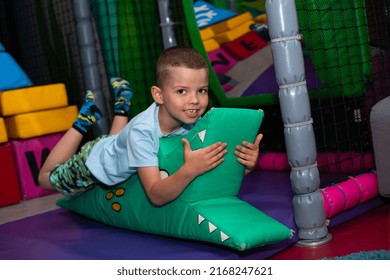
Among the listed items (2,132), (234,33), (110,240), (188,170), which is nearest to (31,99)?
(2,132)

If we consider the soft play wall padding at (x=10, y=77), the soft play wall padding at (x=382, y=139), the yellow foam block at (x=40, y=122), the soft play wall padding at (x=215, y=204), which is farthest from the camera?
the soft play wall padding at (x=10, y=77)

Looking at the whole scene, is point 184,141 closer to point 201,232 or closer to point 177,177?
point 177,177

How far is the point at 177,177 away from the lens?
181 cm

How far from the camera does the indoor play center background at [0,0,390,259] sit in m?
2.18

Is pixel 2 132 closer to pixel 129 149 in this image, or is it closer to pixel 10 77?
pixel 10 77

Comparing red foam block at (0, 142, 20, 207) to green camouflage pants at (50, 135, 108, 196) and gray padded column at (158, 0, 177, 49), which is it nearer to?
green camouflage pants at (50, 135, 108, 196)

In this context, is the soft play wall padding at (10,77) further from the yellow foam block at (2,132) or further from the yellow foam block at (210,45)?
the yellow foam block at (210,45)

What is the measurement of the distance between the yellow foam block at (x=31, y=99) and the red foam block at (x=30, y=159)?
159mm

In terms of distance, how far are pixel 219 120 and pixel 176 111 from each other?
0.53 ft

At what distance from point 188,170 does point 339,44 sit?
2.84 feet

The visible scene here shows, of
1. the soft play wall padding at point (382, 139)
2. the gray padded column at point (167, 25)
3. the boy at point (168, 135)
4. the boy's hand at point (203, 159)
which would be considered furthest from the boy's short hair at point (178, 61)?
the gray padded column at point (167, 25)

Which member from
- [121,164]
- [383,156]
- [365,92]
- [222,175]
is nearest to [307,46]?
[365,92]

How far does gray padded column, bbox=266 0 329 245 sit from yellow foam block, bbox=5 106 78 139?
64.0 inches

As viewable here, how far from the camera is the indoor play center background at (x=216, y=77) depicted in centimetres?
218
